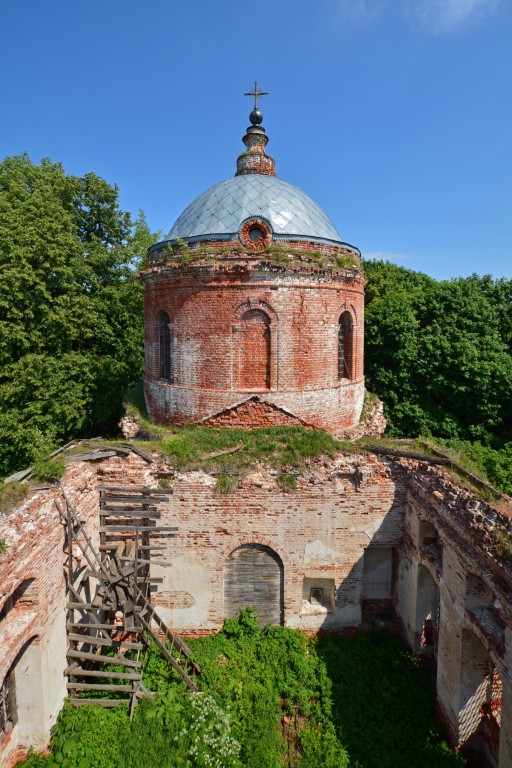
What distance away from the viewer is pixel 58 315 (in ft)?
52.2

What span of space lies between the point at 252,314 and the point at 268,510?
5.00 metres

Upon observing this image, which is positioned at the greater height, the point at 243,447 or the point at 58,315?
the point at 58,315

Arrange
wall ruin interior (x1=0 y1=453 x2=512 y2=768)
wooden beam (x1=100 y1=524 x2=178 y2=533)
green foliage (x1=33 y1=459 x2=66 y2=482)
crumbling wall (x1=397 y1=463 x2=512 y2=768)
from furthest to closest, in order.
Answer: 1. wooden beam (x1=100 y1=524 x2=178 y2=533)
2. wall ruin interior (x1=0 y1=453 x2=512 y2=768)
3. green foliage (x1=33 y1=459 x2=66 y2=482)
4. crumbling wall (x1=397 y1=463 x2=512 y2=768)

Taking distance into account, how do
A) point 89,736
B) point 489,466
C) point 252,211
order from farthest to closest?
point 252,211, point 489,466, point 89,736

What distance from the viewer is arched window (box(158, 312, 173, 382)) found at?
13.0m

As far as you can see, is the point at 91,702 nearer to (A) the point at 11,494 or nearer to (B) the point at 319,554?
(A) the point at 11,494

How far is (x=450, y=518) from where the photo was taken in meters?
7.74

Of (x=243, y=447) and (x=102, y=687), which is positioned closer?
(x=102, y=687)

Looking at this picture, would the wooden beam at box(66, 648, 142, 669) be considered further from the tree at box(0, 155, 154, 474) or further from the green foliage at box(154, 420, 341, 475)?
the tree at box(0, 155, 154, 474)

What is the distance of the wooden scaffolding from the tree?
249 inches

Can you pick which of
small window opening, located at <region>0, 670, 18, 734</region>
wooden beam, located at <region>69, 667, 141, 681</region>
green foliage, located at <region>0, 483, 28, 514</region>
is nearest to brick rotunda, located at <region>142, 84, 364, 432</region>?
green foliage, located at <region>0, 483, 28, 514</region>

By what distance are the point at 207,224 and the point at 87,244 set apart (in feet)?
27.5

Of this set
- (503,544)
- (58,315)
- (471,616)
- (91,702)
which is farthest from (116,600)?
(58,315)

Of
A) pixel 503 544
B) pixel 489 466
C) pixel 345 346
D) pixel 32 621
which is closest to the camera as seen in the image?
pixel 503 544
